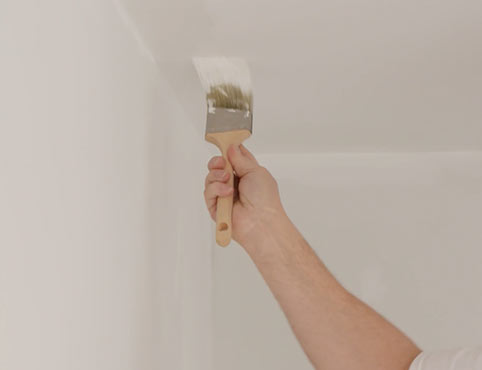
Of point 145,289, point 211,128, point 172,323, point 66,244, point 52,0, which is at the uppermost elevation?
point 52,0

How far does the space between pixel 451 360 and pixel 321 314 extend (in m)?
0.21

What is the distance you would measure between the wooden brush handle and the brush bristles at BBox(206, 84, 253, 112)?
0.16ft

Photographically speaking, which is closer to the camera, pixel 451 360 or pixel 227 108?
pixel 451 360

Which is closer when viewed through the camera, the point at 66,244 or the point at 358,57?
the point at 66,244

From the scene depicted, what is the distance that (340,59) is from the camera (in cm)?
117

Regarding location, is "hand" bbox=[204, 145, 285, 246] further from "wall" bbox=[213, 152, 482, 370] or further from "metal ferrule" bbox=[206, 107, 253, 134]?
"wall" bbox=[213, 152, 482, 370]

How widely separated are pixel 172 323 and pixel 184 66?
49 cm

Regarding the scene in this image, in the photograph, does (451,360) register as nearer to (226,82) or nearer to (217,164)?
(217,164)

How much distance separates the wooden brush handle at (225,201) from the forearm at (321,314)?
0.31 ft

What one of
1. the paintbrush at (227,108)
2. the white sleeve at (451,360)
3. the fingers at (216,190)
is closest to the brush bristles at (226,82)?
the paintbrush at (227,108)

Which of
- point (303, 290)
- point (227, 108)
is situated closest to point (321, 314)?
point (303, 290)

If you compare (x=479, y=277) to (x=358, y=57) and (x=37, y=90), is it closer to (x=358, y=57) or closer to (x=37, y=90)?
(x=358, y=57)

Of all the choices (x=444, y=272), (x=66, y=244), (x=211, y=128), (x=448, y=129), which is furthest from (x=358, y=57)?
(x=444, y=272)

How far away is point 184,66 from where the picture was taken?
3.91 feet
